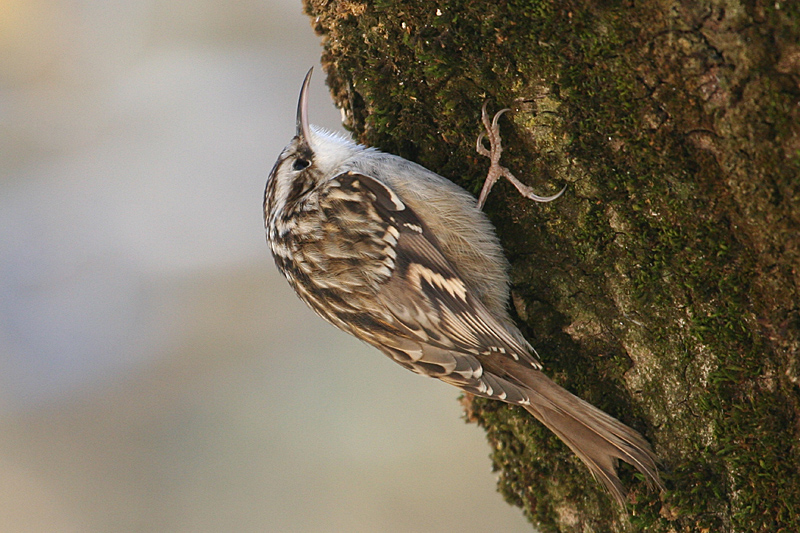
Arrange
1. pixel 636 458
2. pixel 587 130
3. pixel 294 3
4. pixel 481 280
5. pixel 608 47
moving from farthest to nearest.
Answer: pixel 294 3 → pixel 481 280 → pixel 636 458 → pixel 587 130 → pixel 608 47

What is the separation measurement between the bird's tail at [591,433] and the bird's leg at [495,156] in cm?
46

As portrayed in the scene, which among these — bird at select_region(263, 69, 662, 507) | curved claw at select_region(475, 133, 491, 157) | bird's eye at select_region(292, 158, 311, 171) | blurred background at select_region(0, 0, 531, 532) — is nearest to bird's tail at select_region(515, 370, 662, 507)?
bird at select_region(263, 69, 662, 507)

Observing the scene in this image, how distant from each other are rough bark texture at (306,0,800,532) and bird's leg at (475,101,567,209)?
0.02 m

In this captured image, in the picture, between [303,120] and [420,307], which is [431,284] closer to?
[420,307]

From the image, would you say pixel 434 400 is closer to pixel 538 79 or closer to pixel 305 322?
pixel 305 322

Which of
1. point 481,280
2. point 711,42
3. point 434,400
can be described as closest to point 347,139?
point 481,280

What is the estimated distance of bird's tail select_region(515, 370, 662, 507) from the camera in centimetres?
161

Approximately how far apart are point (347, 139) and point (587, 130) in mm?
821

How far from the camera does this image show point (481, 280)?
1802 millimetres

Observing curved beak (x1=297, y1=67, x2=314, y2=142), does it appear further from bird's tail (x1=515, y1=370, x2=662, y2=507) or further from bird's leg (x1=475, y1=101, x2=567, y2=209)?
bird's tail (x1=515, y1=370, x2=662, y2=507)

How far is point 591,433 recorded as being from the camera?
1674 mm

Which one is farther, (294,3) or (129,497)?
(294,3)

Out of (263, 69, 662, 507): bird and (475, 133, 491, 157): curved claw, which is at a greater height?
(475, 133, 491, 157): curved claw

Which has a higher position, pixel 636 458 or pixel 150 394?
pixel 636 458
